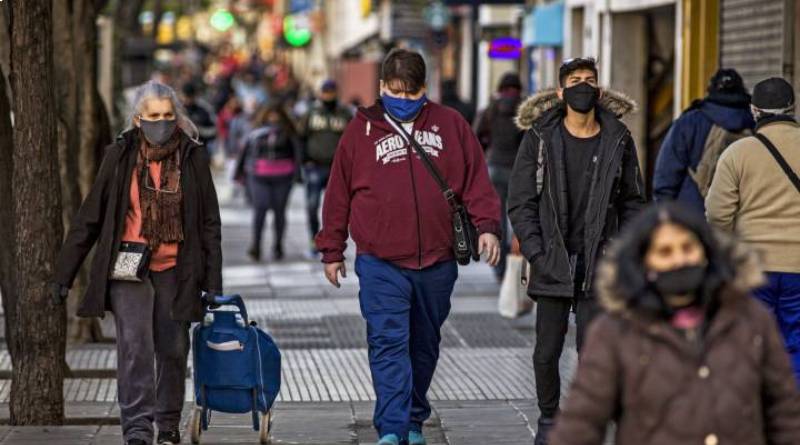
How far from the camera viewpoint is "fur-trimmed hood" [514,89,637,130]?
8266mm

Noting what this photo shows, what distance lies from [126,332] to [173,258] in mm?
373

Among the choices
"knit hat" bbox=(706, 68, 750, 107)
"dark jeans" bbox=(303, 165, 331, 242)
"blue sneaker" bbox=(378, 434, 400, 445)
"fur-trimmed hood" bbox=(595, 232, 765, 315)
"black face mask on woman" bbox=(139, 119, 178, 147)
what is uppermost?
"knit hat" bbox=(706, 68, 750, 107)

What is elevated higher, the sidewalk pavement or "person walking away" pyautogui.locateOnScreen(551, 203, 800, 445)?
"person walking away" pyautogui.locateOnScreen(551, 203, 800, 445)

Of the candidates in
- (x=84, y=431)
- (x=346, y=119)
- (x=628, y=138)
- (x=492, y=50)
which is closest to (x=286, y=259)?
(x=346, y=119)

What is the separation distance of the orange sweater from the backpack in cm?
349

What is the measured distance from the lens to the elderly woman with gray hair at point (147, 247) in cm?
819

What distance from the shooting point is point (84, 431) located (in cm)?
921

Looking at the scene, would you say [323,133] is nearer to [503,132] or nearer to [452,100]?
[452,100]

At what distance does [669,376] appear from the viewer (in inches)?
182

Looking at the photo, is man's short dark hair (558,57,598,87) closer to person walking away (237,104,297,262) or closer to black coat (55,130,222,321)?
black coat (55,130,222,321)

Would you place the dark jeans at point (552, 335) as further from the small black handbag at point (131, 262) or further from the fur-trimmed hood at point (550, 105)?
the small black handbag at point (131, 262)

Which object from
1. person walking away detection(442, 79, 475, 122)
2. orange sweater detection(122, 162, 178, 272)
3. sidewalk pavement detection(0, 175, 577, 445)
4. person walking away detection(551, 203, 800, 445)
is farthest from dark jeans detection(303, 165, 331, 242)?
person walking away detection(551, 203, 800, 445)

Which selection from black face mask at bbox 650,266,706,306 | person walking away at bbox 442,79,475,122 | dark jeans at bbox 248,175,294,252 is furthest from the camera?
person walking away at bbox 442,79,475,122

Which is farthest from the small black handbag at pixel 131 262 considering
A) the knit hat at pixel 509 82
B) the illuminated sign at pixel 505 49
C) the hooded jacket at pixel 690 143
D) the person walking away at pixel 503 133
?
the illuminated sign at pixel 505 49
